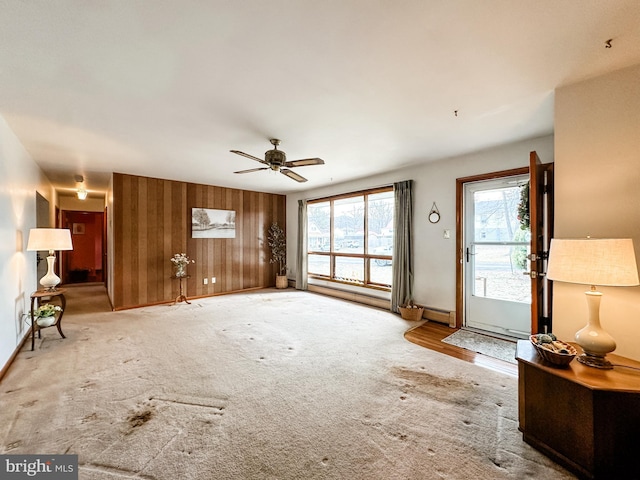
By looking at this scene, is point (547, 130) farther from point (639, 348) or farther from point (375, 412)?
point (375, 412)

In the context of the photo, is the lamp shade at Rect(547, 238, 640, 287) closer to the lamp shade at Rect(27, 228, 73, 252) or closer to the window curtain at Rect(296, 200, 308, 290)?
the lamp shade at Rect(27, 228, 73, 252)

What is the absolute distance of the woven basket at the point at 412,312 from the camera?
427 centimetres

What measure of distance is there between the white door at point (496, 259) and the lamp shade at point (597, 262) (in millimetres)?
1998

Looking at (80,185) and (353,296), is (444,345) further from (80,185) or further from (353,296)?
(80,185)

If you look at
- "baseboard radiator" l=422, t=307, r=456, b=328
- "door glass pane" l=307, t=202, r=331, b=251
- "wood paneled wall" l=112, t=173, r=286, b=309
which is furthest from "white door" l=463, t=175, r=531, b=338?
"wood paneled wall" l=112, t=173, r=286, b=309

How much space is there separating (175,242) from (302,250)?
2927mm

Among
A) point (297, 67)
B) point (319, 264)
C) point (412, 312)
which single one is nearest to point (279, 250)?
point (319, 264)

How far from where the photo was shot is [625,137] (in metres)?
1.86

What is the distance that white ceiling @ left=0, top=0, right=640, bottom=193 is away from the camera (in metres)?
1.46

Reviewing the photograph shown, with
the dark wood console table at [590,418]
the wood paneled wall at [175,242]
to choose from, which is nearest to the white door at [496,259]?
the dark wood console table at [590,418]

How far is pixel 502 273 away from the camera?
3664 mm

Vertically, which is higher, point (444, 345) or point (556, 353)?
point (556, 353)

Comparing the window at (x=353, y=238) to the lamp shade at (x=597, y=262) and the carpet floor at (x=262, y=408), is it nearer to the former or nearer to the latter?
the carpet floor at (x=262, y=408)

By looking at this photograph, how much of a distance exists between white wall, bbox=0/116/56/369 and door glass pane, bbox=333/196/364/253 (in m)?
5.09
